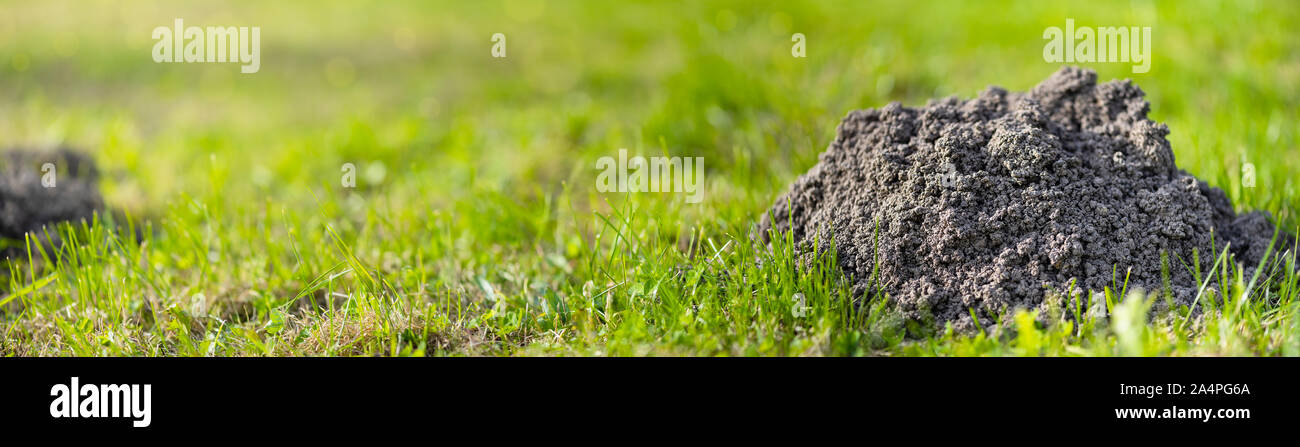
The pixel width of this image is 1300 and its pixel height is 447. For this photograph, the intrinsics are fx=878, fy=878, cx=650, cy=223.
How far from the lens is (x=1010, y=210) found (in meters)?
2.65

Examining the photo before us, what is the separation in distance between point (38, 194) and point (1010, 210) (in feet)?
14.0

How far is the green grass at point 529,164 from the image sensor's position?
2.66 m

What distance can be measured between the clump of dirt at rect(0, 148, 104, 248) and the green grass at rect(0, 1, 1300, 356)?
18 centimetres

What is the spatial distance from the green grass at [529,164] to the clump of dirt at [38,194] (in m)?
0.18

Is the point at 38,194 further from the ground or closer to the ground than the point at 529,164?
closer to the ground

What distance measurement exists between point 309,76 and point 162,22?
2.34m

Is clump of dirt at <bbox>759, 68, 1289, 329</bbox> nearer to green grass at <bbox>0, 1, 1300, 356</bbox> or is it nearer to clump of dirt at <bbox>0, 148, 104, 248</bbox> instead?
green grass at <bbox>0, 1, 1300, 356</bbox>

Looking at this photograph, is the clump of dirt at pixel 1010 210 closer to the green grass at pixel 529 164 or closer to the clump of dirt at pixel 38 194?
the green grass at pixel 529 164

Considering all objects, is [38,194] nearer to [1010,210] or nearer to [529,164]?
[529,164]

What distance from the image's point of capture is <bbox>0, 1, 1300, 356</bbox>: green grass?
8.74 ft

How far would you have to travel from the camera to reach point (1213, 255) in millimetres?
2664

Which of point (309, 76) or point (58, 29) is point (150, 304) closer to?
point (309, 76)

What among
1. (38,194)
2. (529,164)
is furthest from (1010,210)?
(38,194)
